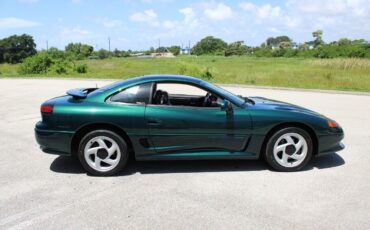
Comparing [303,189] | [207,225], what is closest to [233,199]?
[207,225]

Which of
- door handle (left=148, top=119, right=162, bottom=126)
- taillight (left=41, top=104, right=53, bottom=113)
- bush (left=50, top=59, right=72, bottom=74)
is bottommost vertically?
door handle (left=148, top=119, right=162, bottom=126)

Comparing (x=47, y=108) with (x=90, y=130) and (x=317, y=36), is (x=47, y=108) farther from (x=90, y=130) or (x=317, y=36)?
(x=317, y=36)

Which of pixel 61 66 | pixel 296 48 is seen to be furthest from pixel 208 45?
pixel 61 66

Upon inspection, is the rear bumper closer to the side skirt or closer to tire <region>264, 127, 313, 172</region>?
the side skirt

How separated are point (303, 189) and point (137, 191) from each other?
1959 mm

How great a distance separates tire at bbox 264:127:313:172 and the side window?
1.74m

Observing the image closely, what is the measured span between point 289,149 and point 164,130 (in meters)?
1.69

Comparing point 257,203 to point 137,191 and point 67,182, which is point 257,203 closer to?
point 137,191

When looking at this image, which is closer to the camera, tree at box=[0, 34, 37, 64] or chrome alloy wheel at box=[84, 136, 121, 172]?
chrome alloy wheel at box=[84, 136, 121, 172]

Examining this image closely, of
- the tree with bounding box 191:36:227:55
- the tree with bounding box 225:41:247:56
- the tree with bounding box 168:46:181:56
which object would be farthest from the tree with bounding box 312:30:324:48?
the tree with bounding box 168:46:181:56

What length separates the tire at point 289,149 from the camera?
4.48m

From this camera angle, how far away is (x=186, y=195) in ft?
12.6

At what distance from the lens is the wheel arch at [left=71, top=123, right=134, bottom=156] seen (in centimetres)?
435

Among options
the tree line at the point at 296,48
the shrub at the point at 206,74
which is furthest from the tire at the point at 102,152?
the tree line at the point at 296,48
